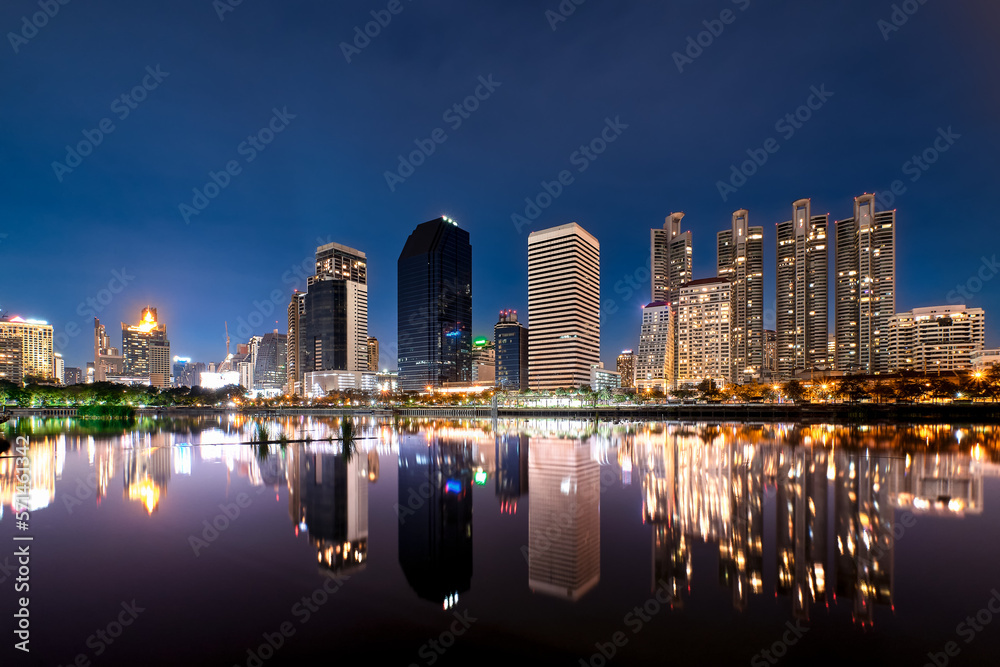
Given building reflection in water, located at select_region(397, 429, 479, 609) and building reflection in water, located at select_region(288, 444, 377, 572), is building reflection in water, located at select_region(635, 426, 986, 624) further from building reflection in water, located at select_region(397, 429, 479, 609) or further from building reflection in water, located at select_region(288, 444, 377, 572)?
building reflection in water, located at select_region(288, 444, 377, 572)

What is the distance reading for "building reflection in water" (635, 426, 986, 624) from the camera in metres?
12.5

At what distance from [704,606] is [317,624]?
820 centimetres

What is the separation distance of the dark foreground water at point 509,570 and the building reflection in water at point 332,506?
136 mm

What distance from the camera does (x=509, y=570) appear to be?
45.1 ft

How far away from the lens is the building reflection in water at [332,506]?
1535cm

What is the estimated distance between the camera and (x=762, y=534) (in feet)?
54.0

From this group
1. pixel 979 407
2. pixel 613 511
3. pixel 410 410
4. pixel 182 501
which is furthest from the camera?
pixel 410 410

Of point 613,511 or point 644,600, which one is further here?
point 613,511

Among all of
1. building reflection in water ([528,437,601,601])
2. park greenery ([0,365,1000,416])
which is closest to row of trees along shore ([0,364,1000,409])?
park greenery ([0,365,1000,416])

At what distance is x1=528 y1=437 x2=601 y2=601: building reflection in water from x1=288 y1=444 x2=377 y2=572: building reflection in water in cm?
522

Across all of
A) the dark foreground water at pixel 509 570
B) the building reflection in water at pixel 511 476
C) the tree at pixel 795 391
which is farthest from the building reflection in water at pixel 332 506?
the tree at pixel 795 391

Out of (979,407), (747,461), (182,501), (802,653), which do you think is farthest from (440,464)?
(979,407)

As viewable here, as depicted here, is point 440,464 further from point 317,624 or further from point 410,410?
point 410,410

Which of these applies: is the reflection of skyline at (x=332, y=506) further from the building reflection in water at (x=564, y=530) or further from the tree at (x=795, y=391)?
the tree at (x=795, y=391)
